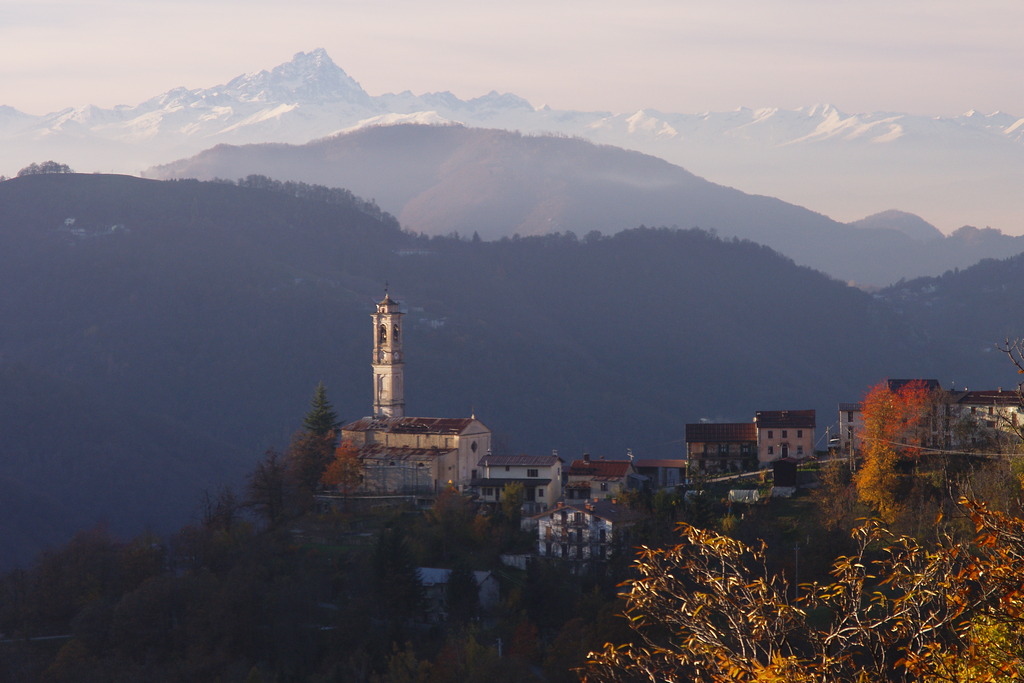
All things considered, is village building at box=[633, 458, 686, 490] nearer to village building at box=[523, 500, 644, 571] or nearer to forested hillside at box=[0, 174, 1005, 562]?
village building at box=[523, 500, 644, 571]

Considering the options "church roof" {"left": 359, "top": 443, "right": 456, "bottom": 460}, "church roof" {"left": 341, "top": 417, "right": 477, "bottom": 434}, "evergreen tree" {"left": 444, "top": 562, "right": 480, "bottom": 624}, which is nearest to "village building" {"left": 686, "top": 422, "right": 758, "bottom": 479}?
"church roof" {"left": 341, "top": 417, "right": 477, "bottom": 434}

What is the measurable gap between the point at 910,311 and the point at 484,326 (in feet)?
206

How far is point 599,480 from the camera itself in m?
49.6

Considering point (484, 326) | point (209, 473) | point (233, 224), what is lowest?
point (209, 473)

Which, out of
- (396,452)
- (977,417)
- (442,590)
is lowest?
(442,590)

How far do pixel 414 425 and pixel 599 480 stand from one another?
7.68 metres

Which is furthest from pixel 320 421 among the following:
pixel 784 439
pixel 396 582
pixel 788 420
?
pixel 788 420

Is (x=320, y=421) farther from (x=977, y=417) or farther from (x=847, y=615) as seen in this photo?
(x=847, y=615)

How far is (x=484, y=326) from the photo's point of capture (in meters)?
156

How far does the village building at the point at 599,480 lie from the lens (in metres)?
49.2

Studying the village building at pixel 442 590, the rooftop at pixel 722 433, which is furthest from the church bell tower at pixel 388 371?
the village building at pixel 442 590

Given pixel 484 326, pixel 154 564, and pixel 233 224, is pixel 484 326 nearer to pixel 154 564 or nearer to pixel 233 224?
pixel 233 224

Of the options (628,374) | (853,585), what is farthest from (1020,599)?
(628,374)

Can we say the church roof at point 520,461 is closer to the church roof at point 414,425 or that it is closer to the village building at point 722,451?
the church roof at point 414,425
